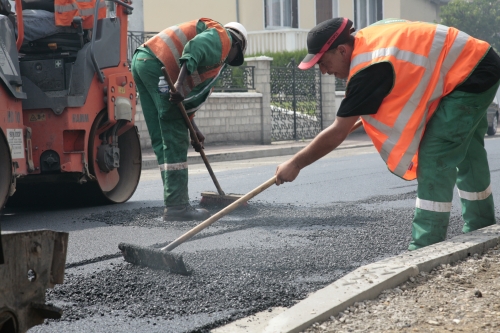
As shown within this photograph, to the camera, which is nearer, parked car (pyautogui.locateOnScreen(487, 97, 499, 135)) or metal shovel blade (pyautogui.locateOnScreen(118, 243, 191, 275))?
metal shovel blade (pyautogui.locateOnScreen(118, 243, 191, 275))

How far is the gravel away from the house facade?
799 inches

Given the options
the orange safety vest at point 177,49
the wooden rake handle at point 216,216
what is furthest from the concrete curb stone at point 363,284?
the orange safety vest at point 177,49

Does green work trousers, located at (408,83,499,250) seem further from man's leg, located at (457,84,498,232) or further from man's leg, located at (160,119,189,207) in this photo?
man's leg, located at (160,119,189,207)

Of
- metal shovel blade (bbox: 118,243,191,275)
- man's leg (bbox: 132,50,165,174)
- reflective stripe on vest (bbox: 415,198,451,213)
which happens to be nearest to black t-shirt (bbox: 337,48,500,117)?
reflective stripe on vest (bbox: 415,198,451,213)

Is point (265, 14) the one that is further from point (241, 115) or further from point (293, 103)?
point (241, 115)

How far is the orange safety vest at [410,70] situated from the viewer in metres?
4.13

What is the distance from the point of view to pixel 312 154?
4.27m

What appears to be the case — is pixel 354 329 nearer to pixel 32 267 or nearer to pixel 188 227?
pixel 32 267

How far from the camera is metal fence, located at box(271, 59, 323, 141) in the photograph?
20.3m

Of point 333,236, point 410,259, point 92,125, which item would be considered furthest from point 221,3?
point 410,259

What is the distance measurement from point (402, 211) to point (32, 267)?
4560mm

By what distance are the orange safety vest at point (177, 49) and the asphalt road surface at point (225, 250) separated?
48.7 inches

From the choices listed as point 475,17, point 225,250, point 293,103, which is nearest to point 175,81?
point 225,250

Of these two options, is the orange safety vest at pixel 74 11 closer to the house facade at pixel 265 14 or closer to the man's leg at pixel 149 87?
the man's leg at pixel 149 87
